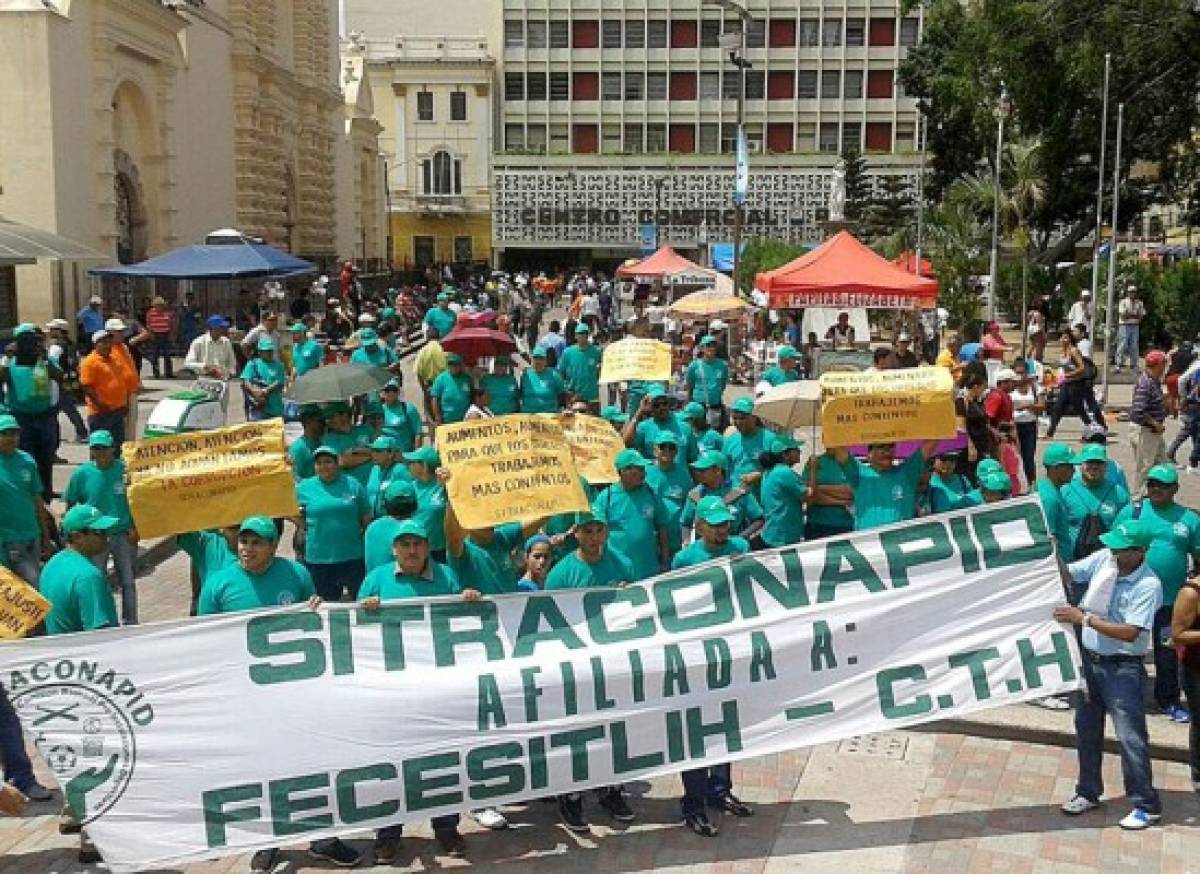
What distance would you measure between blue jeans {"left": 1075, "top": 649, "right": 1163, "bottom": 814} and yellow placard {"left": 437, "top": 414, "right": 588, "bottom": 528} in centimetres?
277

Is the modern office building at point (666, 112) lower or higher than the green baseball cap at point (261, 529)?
higher

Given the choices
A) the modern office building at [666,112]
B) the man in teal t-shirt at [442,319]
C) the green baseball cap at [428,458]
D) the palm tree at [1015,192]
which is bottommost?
the green baseball cap at [428,458]

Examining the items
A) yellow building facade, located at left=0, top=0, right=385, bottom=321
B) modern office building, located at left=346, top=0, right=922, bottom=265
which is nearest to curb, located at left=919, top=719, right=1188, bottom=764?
yellow building facade, located at left=0, top=0, right=385, bottom=321

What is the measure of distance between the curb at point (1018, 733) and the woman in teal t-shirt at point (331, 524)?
12.0 feet

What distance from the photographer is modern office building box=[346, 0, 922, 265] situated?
68875 mm

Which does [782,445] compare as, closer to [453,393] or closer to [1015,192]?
[453,393]

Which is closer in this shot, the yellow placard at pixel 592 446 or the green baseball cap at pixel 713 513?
the green baseball cap at pixel 713 513

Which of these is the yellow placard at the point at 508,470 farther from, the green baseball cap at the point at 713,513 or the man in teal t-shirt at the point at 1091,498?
the man in teal t-shirt at the point at 1091,498

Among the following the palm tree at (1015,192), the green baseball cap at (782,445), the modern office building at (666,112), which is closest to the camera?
the green baseball cap at (782,445)

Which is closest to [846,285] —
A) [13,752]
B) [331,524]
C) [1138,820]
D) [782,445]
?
[782,445]

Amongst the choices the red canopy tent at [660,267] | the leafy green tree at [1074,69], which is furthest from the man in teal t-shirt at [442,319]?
the leafy green tree at [1074,69]

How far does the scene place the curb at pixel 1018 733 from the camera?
24.5ft

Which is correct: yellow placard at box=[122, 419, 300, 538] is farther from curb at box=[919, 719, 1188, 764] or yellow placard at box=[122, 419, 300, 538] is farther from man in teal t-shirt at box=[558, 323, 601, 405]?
man in teal t-shirt at box=[558, 323, 601, 405]

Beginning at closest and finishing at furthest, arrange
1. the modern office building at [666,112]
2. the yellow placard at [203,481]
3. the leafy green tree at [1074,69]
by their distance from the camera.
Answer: the yellow placard at [203,481]
the leafy green tree at [1074,69]
the modern office building at [666,112]
